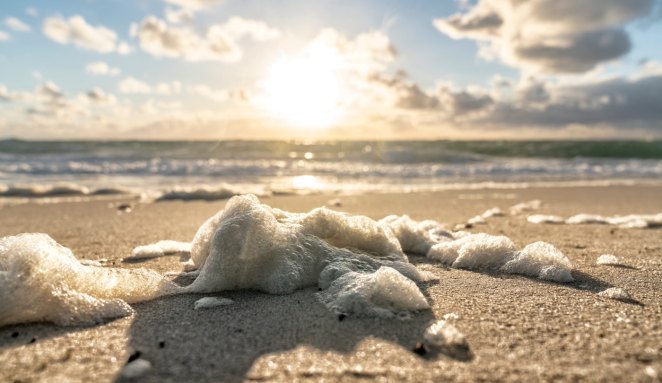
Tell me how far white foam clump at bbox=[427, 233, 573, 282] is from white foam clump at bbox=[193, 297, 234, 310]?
1.66 meters

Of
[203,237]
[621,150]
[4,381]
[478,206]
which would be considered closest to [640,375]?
[4,381]

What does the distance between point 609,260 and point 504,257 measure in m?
0.90

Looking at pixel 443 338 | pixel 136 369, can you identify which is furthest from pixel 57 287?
pixel 443 338

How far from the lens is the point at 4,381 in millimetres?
1653

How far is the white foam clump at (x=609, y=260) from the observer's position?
11.2ft

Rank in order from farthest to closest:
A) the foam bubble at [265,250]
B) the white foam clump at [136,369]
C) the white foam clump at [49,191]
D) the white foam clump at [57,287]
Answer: the white foam clump at [49,191]
the foam bubble at [265,250]
the white foam clump at [57,287]
the white foam clump at [136,369]

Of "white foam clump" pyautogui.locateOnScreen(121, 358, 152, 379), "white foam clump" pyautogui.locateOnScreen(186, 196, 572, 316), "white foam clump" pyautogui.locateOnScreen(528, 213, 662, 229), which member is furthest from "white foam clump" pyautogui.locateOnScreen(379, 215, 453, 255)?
"white foam clump" pyautogui.locateOnScreen(528, 213, 662, 229)

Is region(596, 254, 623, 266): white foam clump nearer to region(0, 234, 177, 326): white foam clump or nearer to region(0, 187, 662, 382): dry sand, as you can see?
region(0, 187, 662, 382): dry sand

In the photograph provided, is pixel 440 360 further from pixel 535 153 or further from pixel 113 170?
pixel 535 153

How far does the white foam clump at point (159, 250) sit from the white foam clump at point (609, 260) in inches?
130

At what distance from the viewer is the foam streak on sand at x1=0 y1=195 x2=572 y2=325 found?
2230mm

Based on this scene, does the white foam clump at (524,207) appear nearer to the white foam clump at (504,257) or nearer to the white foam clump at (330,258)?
the white foam clump at (504,257)

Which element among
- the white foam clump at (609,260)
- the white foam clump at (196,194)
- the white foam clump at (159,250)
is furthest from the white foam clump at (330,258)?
the white foam clump at (196,194)

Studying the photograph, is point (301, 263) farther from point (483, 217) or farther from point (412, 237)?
point (483, 217)
